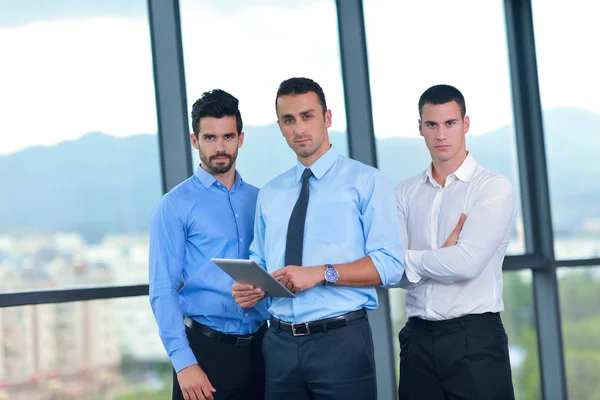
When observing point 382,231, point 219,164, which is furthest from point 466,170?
point 219,164

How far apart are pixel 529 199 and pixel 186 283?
8.06 ft

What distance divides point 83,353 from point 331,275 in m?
1.71

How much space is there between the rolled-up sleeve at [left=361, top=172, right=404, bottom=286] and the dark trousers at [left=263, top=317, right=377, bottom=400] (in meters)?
0.20

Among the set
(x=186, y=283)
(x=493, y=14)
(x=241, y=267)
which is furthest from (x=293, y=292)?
(x=493, y=14)

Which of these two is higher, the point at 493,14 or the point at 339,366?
the point at 493,14

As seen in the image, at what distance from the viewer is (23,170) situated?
3.42m

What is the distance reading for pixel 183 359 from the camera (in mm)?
2518

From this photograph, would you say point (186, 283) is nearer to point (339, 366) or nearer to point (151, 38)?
point (339, 366)

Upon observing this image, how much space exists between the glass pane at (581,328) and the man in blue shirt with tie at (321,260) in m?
2.28

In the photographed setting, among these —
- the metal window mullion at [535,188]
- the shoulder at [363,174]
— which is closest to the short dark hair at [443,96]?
the shoulder at [363,174]

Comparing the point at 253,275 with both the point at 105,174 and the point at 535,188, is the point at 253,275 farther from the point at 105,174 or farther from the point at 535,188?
the point at 535,188

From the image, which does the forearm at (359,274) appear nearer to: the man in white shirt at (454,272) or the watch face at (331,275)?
the watch face at (331,275)

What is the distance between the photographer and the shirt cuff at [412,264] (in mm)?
2617

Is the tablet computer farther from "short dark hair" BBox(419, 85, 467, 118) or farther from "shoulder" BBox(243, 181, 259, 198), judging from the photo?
"short dark hair" BBox(419, 85, 467, 118)
